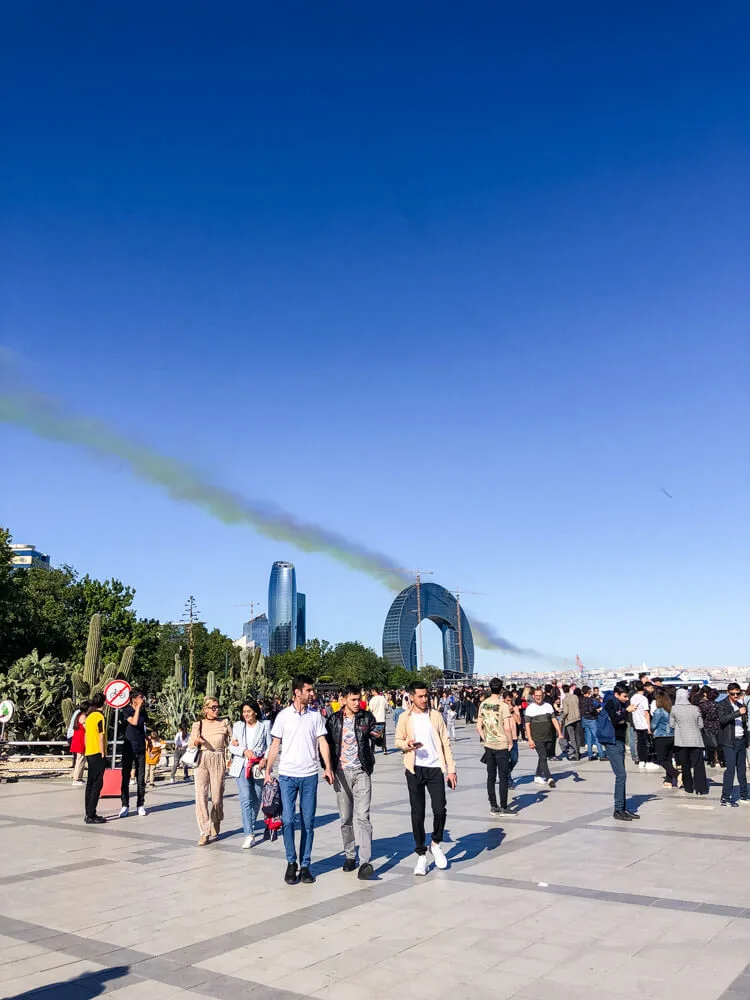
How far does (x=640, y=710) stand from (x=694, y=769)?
3822 mm

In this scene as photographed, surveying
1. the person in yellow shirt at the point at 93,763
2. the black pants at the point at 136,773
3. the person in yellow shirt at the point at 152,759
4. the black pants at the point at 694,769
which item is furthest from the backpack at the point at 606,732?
the person in yellow shirt at the point at 152,759

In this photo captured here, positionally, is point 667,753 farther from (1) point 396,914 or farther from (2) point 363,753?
(1) point 396,914

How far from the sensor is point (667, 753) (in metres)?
14.5

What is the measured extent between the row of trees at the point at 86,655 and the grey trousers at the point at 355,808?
1598cm

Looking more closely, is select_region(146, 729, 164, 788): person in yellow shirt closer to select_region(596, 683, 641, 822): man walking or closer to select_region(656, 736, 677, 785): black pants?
select_region(596, 683, 641, 822): man walking

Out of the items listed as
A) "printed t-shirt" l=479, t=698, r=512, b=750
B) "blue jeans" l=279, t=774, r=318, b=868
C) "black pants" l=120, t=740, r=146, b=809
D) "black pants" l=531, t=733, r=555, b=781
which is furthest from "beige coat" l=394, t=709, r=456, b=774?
"black pants" l=531, t=733, r=555, b=781

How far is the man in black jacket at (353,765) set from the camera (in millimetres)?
8195

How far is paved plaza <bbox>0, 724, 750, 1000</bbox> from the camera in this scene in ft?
17.0

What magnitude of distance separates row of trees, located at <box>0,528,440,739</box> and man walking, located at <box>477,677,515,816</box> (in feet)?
47.0

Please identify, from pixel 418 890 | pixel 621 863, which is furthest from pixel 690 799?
pixel 418 890

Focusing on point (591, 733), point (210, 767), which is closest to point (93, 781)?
point (210, 767)

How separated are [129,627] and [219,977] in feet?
184

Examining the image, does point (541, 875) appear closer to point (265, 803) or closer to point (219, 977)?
point (265, 803)

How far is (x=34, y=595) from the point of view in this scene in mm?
59188
